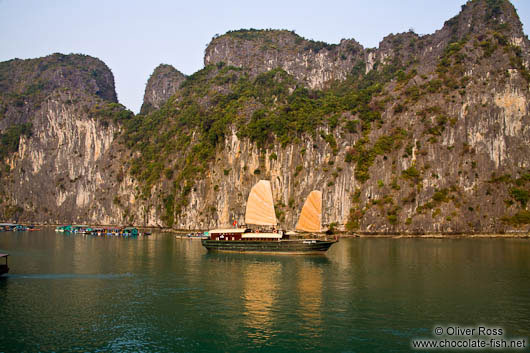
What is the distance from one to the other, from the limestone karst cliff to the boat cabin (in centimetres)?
4787

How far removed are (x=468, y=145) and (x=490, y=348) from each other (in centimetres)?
8989

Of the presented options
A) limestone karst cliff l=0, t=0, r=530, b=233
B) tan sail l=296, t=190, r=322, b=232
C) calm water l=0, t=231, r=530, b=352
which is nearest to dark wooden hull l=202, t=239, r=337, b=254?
tan sail l=296, t=190, r=322, b=232

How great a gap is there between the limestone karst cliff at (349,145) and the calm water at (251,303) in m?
51.8

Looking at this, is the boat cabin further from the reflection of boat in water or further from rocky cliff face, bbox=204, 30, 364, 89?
rocky cliff face, bbox=204, 30, 364, 89

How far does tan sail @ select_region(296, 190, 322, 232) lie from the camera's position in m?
57.6

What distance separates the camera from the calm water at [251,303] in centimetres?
2438

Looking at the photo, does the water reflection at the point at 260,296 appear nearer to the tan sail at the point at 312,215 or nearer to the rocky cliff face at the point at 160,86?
the tan sail at the point at 312,215

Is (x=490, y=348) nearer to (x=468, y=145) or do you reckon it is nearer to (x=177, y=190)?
(x=468, y=145)

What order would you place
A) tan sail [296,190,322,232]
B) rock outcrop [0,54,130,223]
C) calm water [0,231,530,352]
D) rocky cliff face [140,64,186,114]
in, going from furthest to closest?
rocky cliff face [140,64,186,114] → rock outcrop [0,54,130,223] → tan sail [296,190,322,232] → calm water [0,231,530,352]

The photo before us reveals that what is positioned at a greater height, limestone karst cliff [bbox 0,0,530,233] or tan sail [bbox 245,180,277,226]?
limestone karst cliff [bbox 0,0,530,233]

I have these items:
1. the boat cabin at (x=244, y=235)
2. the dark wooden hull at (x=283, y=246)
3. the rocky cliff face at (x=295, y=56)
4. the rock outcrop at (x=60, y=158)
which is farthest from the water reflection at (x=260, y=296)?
the rocky cliff face at (x=295, y=56)

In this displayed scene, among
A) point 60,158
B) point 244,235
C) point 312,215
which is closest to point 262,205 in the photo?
point 244,235

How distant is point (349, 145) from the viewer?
11450 cm

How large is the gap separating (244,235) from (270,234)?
11.6ft
